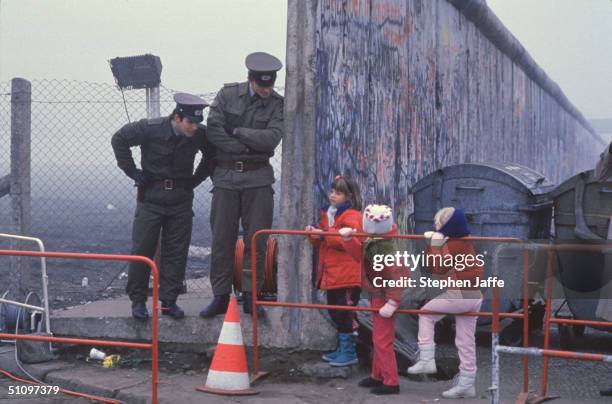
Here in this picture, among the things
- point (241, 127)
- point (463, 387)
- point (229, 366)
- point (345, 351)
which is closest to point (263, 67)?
point (241, 127)

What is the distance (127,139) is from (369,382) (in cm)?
277

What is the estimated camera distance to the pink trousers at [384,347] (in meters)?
7.27

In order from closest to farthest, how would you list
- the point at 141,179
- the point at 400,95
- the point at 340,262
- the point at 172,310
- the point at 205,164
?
the point at 340,262 < the point at 141,179 < the point at 172,310 < the point at 205,164 < the point at 400,95

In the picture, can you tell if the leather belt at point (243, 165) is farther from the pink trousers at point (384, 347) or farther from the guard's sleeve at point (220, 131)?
A: the pink trousers at point (384, 347)

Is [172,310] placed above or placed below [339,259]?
below

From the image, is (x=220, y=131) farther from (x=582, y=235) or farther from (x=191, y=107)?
(x=582, y=235)

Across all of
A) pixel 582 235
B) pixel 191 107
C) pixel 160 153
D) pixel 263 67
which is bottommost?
pixel 582 235

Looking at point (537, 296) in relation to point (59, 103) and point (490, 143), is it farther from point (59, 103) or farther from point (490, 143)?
point (490, 143)

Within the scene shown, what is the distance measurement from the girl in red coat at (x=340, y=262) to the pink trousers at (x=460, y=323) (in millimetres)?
632

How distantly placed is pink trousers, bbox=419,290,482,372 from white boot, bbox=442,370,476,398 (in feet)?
0.13

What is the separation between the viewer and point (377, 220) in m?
7.21

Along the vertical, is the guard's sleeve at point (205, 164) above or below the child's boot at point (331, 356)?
above

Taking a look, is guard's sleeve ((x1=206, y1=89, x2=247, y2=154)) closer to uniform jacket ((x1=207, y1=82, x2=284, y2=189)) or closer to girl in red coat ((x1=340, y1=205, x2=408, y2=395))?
uniform jacket ((x1=207, y1=82, x2=284, y2=189))

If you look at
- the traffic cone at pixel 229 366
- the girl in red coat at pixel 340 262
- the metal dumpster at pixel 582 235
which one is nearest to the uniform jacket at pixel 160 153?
the girl in red coat at pixel 340 262
